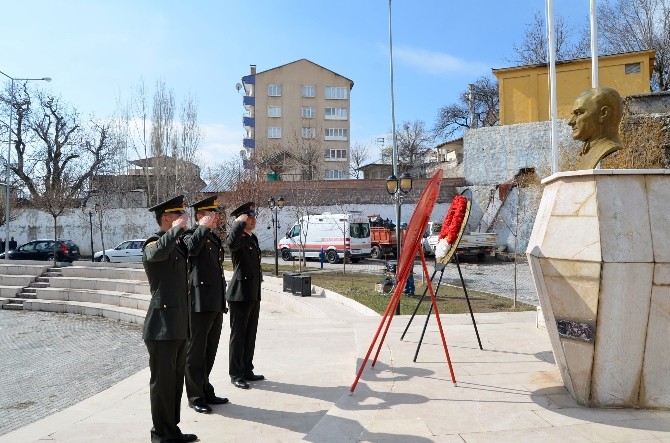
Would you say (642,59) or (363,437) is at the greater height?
(642,59)

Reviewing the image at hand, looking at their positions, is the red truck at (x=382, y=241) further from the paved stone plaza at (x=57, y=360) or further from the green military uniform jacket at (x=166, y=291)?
the green military uniform jacket at (x=166, y=291)

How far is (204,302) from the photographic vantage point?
5.24 m

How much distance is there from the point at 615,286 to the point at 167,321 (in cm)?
356

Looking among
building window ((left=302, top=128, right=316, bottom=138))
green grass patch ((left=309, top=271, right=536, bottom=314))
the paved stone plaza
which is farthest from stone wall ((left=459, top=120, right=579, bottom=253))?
building window ((left=302, top=128, right=316, bottom=138))

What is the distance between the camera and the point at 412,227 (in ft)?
18.4

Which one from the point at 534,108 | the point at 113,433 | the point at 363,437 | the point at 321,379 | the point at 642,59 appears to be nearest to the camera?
the point at 363,437

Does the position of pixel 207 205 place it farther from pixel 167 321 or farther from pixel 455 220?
pixel 455 220

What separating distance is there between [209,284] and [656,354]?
3.99m

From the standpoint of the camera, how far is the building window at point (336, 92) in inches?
2153

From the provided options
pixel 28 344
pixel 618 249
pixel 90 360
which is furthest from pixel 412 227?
pixel 28 344

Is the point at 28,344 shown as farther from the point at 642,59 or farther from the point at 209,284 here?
the point at 642,59

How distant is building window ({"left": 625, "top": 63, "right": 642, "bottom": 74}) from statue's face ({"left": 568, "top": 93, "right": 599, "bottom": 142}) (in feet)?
74.3

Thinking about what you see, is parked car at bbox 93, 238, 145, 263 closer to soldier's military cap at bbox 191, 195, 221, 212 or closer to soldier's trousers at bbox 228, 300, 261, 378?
soldier's trousers at bbox 228, 300, 261, 378

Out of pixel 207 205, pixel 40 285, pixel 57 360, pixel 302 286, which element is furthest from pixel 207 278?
pixel 40 285
